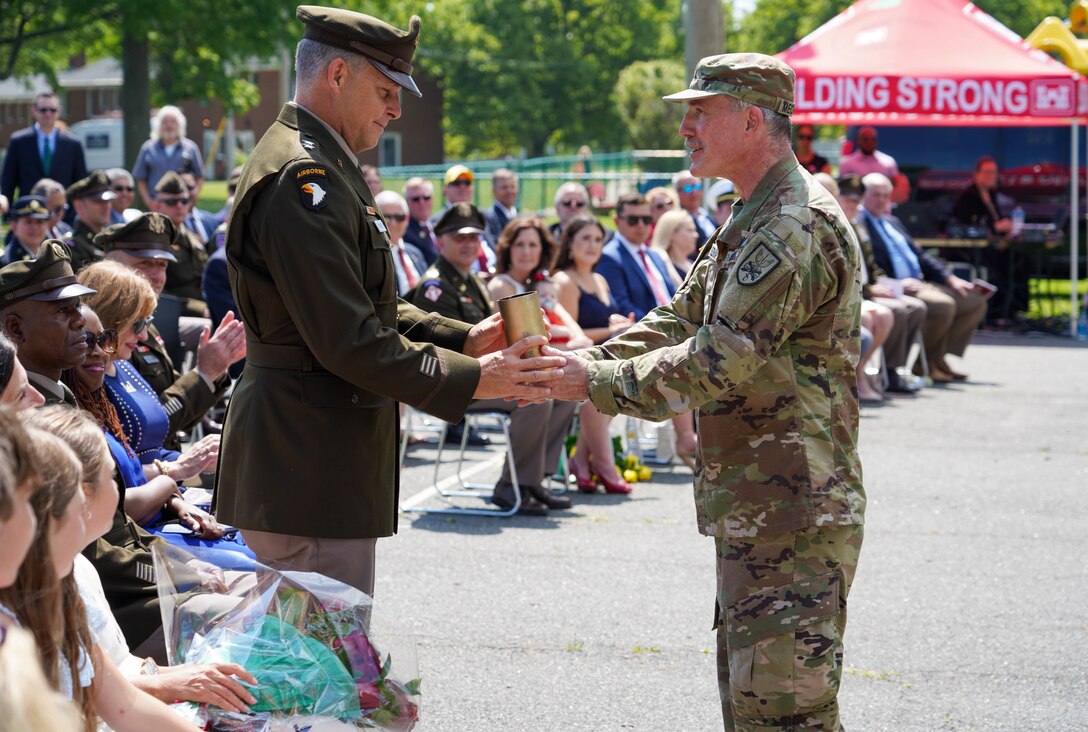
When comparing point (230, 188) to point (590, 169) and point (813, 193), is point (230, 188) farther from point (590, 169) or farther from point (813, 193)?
point (590, 169)

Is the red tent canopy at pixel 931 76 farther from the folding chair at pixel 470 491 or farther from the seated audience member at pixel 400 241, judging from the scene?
the folding chair at pixel 470 491

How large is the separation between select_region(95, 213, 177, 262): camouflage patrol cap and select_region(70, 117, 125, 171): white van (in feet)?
162

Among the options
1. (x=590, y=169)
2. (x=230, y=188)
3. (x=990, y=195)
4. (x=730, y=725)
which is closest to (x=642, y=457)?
(x=230, y=188)

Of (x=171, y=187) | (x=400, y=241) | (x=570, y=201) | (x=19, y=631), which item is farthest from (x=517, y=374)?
(x=570, y=201)

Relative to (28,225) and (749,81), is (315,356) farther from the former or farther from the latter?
(28,225)

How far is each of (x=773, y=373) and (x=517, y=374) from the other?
2.43 ft

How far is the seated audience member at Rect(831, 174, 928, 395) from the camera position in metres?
12.9

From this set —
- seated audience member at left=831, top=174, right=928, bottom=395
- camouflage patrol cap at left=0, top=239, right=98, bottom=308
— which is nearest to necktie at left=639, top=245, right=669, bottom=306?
seated audience member at left=831, top=174, right=928, bottom=395

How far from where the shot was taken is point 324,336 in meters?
3.38

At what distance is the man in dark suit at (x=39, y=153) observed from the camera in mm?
13812

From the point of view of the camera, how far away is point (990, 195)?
57.0 ft

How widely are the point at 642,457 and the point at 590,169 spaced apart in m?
27.8

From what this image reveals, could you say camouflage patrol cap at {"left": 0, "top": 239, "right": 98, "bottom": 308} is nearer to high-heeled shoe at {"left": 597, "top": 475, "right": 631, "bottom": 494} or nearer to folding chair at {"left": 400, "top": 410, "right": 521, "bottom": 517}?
folding chair at {"left": 400, "top": 410, "right": 521, "bottom": 517}

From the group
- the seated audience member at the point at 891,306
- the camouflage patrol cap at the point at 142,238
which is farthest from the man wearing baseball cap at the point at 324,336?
the seated audience member at the point at 891,306
